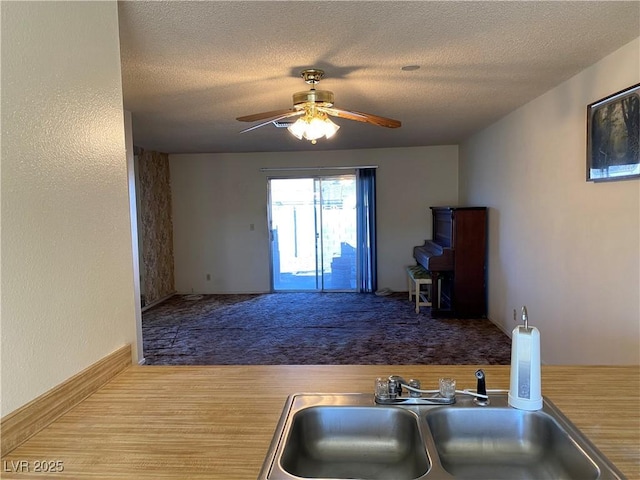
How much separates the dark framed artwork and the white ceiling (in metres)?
0.31

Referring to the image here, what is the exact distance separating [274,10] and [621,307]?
2.49 m

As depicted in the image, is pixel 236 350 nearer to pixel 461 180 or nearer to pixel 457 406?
pixel 457 406

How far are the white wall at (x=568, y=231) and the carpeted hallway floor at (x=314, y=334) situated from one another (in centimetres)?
68

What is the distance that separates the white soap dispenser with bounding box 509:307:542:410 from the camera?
117 centimetres

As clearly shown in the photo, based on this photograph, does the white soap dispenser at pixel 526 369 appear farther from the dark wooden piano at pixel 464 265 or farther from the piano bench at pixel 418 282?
the piano bench at pixel 418 282

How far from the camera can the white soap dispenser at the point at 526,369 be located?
3.84 feet

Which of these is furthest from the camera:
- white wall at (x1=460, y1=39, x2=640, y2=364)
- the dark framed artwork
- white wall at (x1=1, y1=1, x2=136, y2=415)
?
white wall at (x1=460, y1=39, x2=640, y2=364)

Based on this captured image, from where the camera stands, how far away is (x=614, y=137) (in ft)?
8.00

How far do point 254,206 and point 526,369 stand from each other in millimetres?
6103

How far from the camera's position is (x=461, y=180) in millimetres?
6516

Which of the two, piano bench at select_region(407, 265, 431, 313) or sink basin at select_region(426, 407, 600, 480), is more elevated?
sink basin at select_region(426, 407, 600, 480)

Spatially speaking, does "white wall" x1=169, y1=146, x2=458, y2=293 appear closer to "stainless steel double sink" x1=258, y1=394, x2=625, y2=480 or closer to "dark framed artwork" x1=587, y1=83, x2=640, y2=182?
"dark framed artwork" x1=587, y1=83, x2=640, y2=182

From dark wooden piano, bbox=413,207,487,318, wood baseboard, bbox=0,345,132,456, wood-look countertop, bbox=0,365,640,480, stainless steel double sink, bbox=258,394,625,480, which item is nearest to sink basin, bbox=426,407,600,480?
stainless steel double sink, bbox=258,394,625,480

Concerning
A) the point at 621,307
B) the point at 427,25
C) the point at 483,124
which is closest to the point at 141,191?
the point at 483,124
